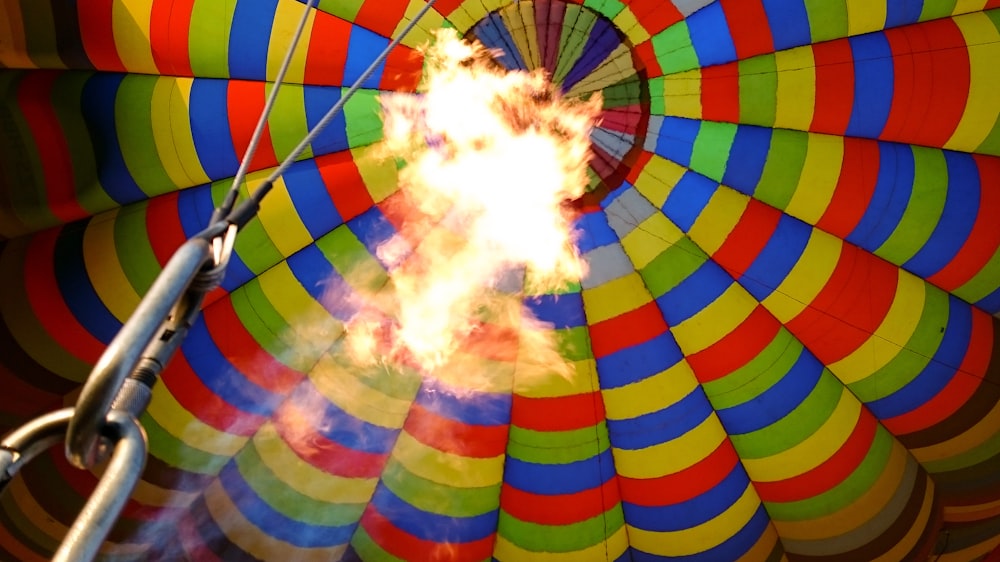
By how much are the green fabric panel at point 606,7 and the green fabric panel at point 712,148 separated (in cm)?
62

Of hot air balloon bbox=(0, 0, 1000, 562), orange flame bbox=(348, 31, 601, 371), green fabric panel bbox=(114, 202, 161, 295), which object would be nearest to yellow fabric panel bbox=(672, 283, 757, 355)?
hot air balloon bbox=(0, 0, 1000, 562)

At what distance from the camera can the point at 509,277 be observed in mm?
3473

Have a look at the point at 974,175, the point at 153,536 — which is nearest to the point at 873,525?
the point at 974,175

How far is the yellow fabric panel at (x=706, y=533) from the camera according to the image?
3.68 metres

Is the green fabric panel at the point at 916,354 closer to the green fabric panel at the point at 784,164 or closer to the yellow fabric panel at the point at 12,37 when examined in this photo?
the green fabric panel at the point at 784,164

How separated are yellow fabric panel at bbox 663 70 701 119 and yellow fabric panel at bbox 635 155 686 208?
8.9 inches

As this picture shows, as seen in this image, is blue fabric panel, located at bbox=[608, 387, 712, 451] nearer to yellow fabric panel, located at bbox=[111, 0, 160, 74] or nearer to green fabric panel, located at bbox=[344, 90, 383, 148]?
green fabric panel, located at bbox=[344, 90, 383, 148]

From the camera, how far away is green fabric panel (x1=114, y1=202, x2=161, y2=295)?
320cm

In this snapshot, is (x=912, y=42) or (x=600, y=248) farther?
(x=600, y=248)

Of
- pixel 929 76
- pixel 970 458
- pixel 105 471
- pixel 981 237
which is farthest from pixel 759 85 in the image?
pixel 105 471

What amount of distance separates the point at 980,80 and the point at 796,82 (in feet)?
2.62

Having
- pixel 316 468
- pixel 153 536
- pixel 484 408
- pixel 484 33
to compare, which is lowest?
→ pixel 153 536

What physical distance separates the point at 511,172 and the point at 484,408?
1131 millimetres

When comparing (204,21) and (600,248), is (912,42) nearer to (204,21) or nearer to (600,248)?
(600,248)
